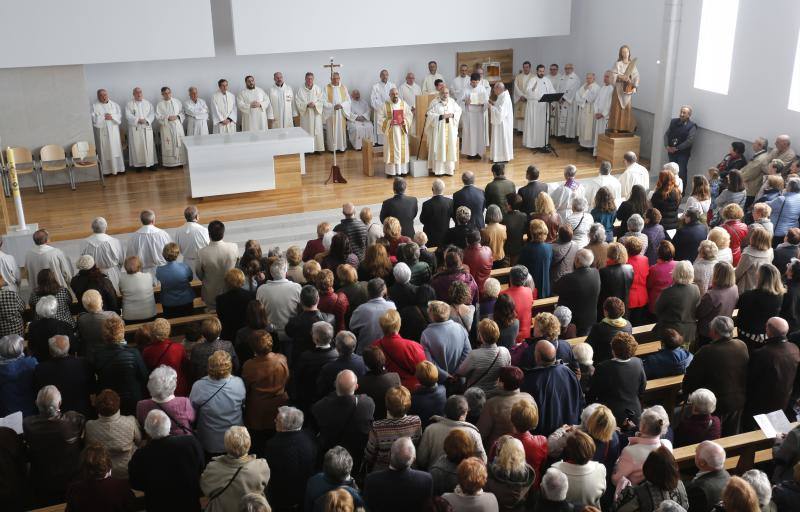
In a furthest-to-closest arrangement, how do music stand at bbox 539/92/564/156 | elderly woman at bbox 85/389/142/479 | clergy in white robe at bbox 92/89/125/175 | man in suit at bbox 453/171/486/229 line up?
music stand at bbox 539/92/564/156 → clergy in white robe at bbox 92/89/125/175 → man in suit at bbox 453/171/486/229 → elderly woman at bbox 85/389/142/479

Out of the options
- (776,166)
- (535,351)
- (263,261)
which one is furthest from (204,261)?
(776,166)

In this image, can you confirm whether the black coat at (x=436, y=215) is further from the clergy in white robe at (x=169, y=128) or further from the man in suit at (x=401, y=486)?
the clergy in white robe at (x=169, y=128)

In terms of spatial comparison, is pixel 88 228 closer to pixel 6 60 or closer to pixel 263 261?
pixel 6 60

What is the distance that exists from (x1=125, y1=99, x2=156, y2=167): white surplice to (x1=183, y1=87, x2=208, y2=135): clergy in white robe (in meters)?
0.66

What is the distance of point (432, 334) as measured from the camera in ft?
19.8

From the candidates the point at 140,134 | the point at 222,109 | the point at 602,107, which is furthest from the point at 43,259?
the point at 602,107

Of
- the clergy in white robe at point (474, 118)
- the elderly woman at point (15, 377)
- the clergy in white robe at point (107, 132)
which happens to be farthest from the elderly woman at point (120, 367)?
the clergy in white robe at point (474, 118)

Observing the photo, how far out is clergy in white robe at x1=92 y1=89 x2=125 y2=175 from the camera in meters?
14.9

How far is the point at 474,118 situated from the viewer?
15734 mm

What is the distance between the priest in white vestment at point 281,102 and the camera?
16.2m

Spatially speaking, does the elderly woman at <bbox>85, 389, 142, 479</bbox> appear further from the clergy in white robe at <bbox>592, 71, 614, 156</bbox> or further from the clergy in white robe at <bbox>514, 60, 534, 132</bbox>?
the clergy in white robe at <bbox>514, 60, 534, 132</bbox>

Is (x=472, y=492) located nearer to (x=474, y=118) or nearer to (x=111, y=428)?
(x=111, y=428)

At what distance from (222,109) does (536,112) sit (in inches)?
240

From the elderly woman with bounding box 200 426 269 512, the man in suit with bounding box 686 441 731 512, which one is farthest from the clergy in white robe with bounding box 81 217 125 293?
the man in suit with bounding box 686 441 731 512
